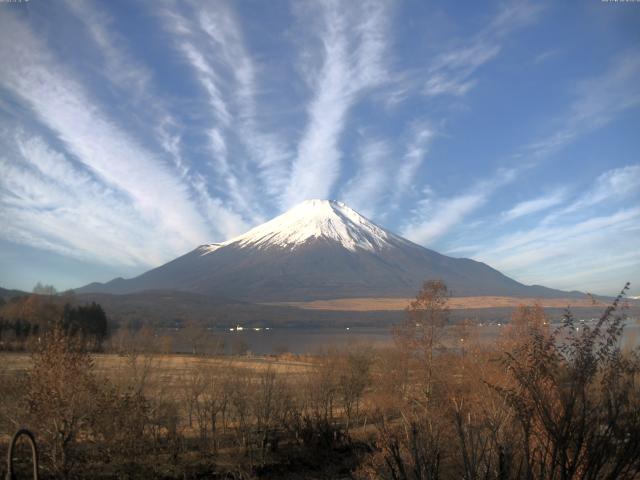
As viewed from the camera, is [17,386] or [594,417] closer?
[594,417]

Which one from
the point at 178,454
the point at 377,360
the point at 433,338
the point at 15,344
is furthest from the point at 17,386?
the point at 15,344

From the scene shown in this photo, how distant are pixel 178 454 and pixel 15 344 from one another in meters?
37.8

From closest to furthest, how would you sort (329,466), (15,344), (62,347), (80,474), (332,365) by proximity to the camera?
(62,347)
(80,474)
(329,466)
(332,365)
(15,344)

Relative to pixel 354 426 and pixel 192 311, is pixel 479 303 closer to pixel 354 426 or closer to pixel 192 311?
pixel 192 311

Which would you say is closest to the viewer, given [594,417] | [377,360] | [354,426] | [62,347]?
[594,417]

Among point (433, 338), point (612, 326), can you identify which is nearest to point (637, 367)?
point (612, 326)

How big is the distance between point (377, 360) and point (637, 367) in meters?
26.6

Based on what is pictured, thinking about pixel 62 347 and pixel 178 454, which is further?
pixel 178 454

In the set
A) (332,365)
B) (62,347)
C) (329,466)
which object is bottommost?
(329,466)

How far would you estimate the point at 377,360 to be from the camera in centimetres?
3195

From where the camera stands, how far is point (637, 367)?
6.07m

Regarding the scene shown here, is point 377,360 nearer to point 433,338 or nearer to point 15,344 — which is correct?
point 433,338

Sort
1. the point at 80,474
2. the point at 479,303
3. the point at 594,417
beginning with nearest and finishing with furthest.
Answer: the point at 594,417 → the point at 80,474 → the point at 479,303

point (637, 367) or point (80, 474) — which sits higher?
point (637, 367)
